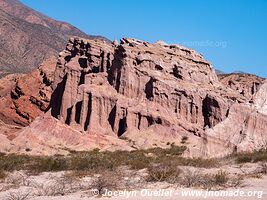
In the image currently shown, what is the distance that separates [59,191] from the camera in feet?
53.3

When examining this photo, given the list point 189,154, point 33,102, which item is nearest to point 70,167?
point 189,154

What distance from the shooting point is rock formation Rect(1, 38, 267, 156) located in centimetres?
4975

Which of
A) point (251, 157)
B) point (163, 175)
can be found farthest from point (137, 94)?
point (163, 175)

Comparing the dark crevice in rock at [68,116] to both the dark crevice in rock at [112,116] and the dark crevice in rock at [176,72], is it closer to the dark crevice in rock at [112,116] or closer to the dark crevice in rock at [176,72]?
Result: the dark crevice in rock at [112,116]

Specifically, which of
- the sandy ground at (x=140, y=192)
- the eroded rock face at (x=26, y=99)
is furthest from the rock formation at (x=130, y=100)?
the sandy ground at (x=140, y=192)

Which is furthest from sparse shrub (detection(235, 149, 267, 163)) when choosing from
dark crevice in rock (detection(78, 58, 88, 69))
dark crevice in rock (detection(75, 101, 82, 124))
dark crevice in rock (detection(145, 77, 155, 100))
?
dark crevice in rock (detection(78, 58, 88, 69))

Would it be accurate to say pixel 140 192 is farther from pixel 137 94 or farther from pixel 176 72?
pixel 176 72

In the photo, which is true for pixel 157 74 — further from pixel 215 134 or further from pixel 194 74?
pixel 215 134

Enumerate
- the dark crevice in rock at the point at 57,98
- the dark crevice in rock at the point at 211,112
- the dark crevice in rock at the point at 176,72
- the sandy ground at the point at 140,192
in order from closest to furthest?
the sandy ground at the point at 140,192 → the dark crevice in rock at the point at 211,112 → the dark crevice in rock at the point at 176,72 → the dark crevice in rock at the point at 57,98

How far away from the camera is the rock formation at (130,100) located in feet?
163

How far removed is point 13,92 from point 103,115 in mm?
17050

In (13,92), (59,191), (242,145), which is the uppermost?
(13,92)

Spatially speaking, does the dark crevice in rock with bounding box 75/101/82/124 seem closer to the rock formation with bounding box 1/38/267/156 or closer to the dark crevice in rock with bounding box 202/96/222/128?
the rock formation with bounding box 1/38/267/156

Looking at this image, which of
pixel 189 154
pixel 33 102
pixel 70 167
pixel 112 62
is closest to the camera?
pixel 70 167
